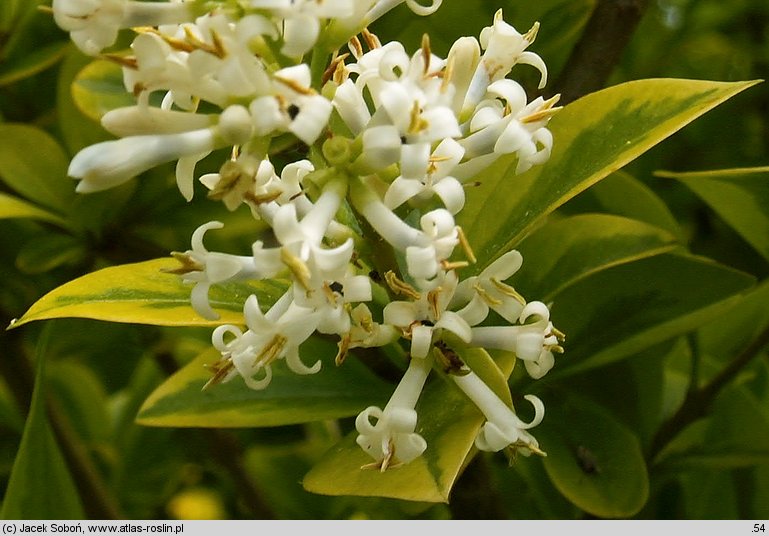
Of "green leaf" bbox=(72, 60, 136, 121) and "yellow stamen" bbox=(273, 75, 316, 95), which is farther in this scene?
"green leaf" bbox=(72, 60, 136, 121)

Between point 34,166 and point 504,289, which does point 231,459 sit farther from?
point 504,289

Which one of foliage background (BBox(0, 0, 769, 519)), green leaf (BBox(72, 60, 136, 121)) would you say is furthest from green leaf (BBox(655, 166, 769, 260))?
green leaf (BBox(72, 60, 136, 121))

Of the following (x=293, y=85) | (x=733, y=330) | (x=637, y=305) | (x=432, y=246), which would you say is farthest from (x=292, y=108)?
(x=733, y=330)

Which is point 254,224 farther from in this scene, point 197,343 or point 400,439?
point 400,439

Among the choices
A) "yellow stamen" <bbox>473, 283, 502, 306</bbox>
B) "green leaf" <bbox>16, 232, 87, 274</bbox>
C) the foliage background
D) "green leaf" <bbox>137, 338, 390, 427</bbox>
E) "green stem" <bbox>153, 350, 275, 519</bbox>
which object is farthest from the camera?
"green stem" <bbox>153, 350, 275, 519</bbox>

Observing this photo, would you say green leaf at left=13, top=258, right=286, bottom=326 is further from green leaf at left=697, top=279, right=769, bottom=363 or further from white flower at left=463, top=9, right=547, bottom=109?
green leaf at left=697, top=279, right=769, bottom=363

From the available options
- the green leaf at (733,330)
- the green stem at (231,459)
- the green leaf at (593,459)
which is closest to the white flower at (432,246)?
the green leaf at (593,459)

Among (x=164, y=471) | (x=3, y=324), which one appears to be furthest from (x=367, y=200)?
(x=164, y=471)
